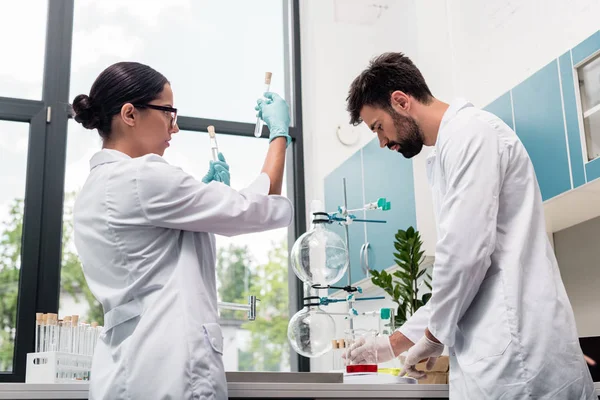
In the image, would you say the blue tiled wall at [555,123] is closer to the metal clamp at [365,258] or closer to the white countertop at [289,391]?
the white countertop at [289,391]

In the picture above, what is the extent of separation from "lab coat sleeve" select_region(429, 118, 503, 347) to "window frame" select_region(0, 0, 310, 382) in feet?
7.73

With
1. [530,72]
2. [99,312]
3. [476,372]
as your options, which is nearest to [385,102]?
[476,372]

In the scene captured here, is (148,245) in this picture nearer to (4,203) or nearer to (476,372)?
(476,372)

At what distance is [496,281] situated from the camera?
1.47 metres

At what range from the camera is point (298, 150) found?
4.07m

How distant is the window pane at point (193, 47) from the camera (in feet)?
12.7

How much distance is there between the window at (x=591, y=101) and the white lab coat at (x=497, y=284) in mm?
762

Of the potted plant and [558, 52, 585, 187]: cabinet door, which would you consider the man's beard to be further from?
the potted plant

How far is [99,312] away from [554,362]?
291 centimetres

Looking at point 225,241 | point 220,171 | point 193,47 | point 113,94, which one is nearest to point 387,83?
point 220,171

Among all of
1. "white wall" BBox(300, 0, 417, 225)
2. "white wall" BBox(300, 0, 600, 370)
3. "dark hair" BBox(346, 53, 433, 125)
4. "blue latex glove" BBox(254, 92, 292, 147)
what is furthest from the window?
"white wall" BBox(300, 0, 417, 225)

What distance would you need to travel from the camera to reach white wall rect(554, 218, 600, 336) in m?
2.58

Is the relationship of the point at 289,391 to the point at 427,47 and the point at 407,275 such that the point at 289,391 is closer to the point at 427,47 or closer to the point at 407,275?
the point at 407,275

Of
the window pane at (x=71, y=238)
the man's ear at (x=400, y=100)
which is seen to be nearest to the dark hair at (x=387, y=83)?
the man's ear at (x=400, y=100)
